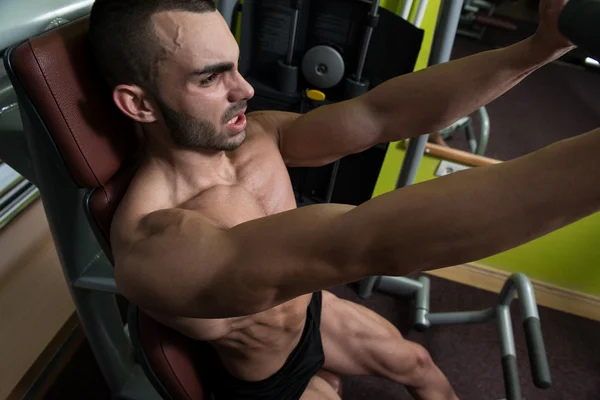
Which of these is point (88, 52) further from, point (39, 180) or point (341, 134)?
point (341, 134)

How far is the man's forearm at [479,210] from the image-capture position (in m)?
0.37

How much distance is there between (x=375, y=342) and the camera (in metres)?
1.16

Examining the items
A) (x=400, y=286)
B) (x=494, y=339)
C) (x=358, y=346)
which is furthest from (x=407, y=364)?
(x=494, y=339)

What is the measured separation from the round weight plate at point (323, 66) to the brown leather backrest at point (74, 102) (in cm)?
74

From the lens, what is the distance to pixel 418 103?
82cm

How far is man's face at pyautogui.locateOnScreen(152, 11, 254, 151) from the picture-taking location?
0.69m

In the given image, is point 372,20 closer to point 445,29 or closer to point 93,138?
point 445,29

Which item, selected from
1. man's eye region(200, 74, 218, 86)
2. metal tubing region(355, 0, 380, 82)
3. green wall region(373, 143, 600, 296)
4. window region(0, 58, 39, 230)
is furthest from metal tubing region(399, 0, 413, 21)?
window region(0, 58, 39, 230)

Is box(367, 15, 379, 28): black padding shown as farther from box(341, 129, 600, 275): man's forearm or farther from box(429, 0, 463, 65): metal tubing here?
box(341, 129, 600, 275): man's forearm

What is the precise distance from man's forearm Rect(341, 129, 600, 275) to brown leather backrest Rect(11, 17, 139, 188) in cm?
50

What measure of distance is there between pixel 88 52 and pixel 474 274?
1.72 meters

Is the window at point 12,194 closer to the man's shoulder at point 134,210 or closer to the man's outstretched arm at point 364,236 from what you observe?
the man's shoulder at point 134,210

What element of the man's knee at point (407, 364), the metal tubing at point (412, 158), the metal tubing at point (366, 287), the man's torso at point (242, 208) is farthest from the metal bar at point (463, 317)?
the man's torso at point (242, 208)

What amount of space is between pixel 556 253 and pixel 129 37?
173 centimetres
